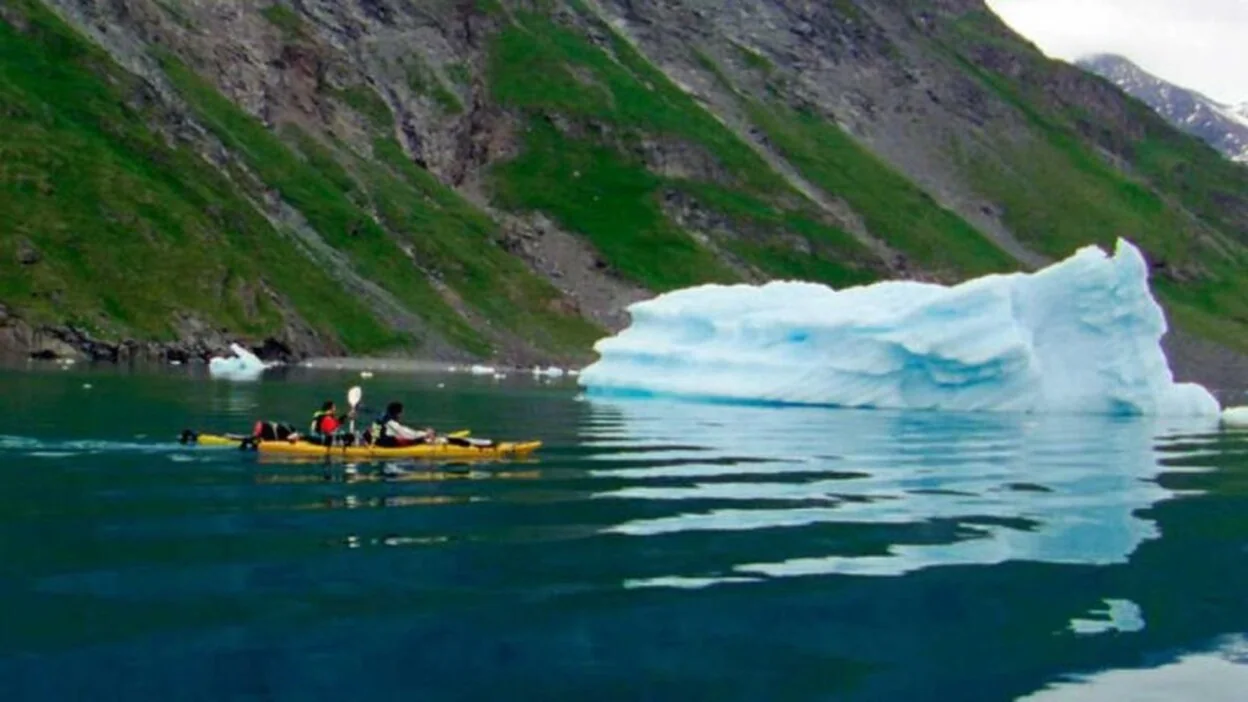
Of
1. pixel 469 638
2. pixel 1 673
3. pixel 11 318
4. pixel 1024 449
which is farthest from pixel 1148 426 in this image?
pixel 11 318

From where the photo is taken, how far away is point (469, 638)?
1786cm

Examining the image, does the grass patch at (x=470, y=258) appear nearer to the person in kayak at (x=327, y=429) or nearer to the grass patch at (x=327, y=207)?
the grass patch at (x=327, y=207)

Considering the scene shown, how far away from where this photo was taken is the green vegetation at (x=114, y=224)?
12594cm

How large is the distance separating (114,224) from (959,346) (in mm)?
91332

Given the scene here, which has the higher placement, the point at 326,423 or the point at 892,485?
the point at 326,423

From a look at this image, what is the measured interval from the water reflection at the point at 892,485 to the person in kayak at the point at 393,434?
5.01m

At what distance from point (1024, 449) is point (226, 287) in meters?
100

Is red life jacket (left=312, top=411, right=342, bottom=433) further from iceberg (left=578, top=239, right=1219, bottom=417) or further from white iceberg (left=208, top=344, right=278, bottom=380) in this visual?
white iceberg (left=208, top=344, right=278, bottom=380)

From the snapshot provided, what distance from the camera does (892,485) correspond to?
35406 mm

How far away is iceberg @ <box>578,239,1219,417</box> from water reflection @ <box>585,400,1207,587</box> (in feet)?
21.0

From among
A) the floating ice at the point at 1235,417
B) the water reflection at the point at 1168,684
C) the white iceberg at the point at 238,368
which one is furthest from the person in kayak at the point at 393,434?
the white iceberg at the point at 238,368

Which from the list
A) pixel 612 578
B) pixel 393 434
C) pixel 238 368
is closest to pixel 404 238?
pixel 238 368

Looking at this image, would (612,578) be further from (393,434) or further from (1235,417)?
(1235,417)

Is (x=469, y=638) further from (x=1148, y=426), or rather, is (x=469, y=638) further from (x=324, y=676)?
(x=1148, y=426)
